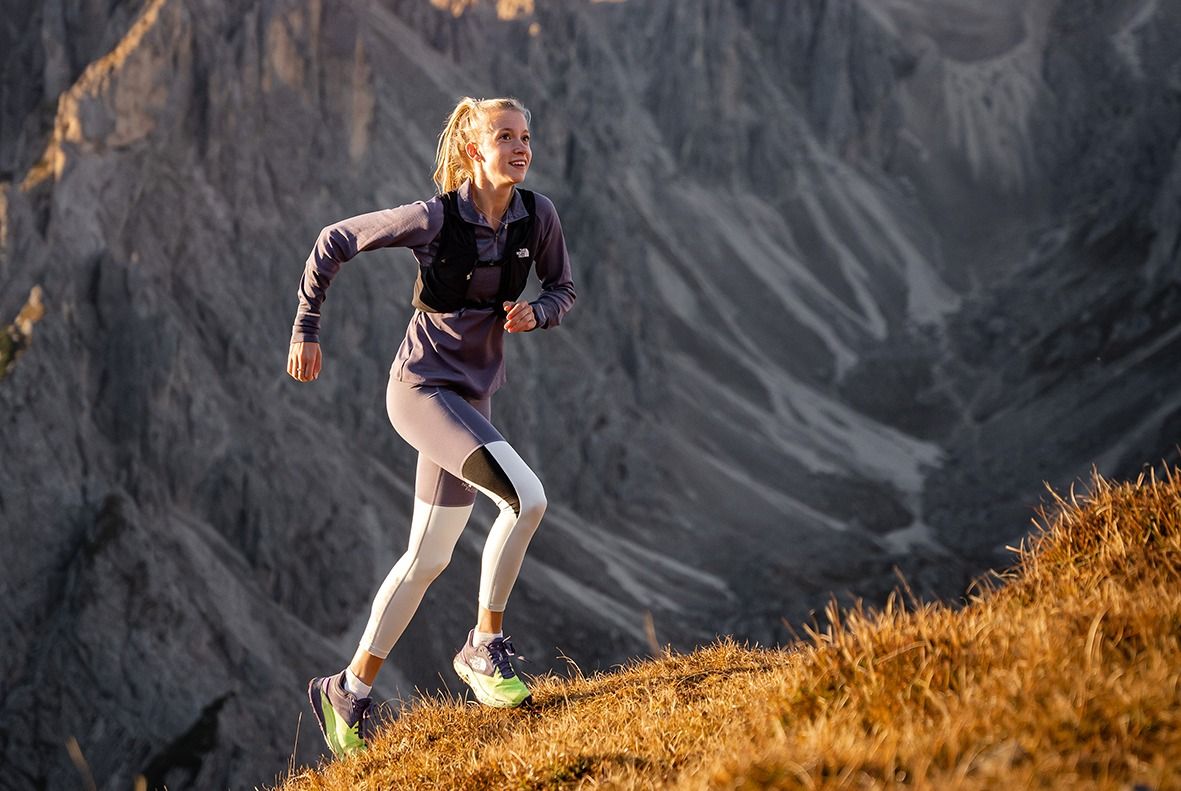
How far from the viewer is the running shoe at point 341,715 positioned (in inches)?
333

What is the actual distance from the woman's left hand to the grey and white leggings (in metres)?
0.59

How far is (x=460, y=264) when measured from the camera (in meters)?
8.28

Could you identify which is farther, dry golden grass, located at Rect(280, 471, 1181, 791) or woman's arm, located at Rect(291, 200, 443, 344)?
woman's arm, located at Rect(291, 200, 443, 344)

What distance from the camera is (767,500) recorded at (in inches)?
5123

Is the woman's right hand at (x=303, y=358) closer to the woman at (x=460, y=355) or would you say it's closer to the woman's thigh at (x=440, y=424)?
the woman at (x=460, y=355)

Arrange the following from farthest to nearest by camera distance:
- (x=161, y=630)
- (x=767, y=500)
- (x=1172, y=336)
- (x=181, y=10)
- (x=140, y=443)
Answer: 1. (x=1172, y=336)
2. (x=767, y=500)
3. (x=181, y=10)
4. (x=140, y=443)
5. (x=161, y=630)

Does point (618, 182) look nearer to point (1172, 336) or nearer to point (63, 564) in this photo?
point (1172, 336)

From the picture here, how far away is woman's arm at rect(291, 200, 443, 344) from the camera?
8.15 meters

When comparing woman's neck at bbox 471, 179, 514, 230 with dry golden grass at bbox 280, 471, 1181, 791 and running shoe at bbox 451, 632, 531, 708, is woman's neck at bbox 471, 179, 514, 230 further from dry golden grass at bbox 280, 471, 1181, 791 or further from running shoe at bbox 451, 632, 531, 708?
dry golden grass at bbox 280, 471, 1181, 791

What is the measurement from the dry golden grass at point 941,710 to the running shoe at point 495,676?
230 mm

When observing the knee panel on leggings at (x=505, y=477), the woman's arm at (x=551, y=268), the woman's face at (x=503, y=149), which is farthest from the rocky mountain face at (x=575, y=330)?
the woman's face at (x=503, y=149)

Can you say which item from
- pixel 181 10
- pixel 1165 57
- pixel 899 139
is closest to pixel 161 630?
pixel 181 10

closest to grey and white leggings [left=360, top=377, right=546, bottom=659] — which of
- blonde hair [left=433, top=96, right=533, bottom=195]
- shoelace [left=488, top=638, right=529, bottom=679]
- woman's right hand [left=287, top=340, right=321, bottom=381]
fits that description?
shoelace [left=488, top=638, right=529, bottom=679]

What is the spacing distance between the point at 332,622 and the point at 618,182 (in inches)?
2961
